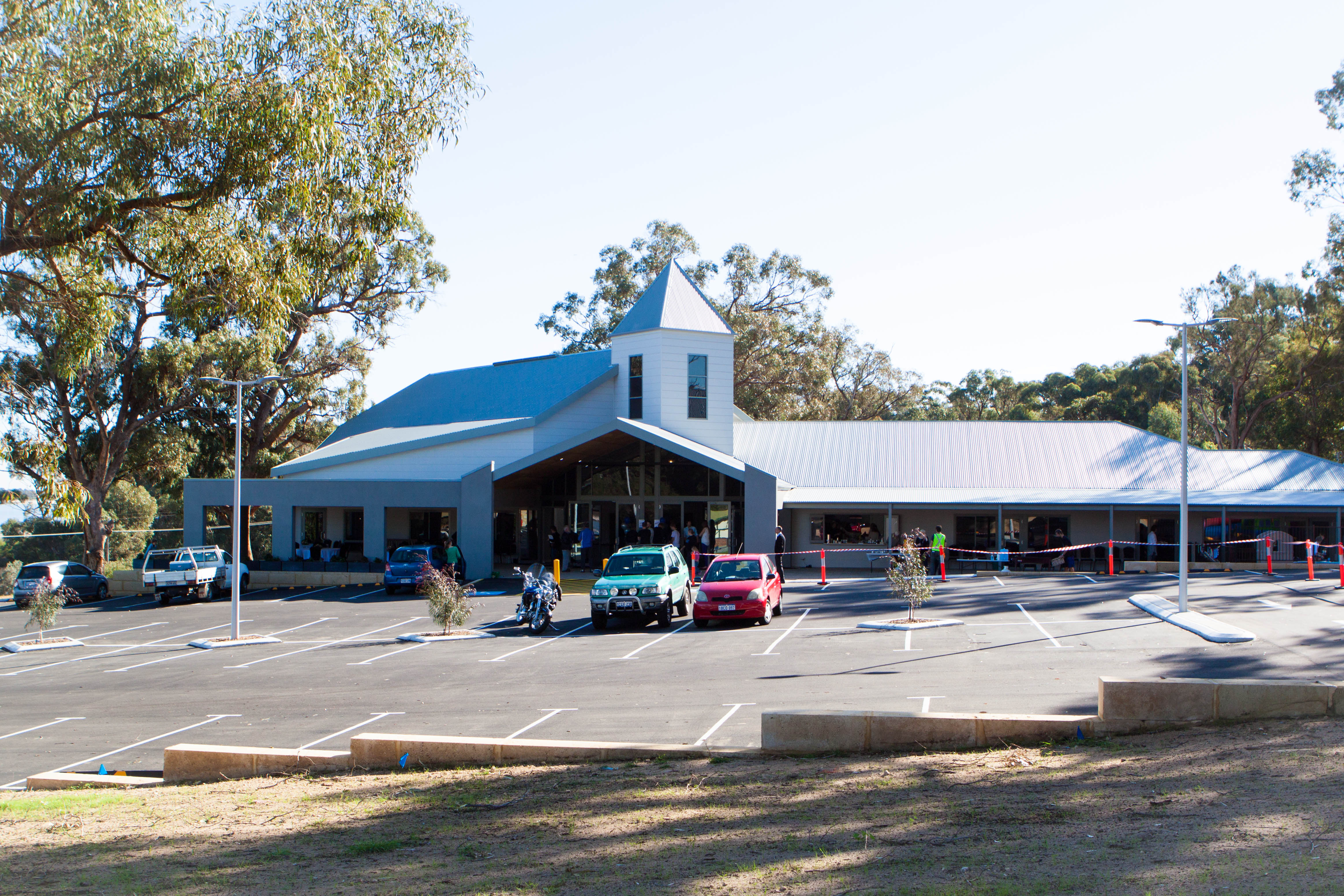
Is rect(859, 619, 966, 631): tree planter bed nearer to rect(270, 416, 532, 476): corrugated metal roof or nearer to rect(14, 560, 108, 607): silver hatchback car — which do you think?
rect(270, 416, 532, 476): corrugated metal roof

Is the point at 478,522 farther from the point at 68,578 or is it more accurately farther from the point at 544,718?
the point at 544,718

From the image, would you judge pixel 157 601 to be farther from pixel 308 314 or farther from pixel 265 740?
pixel 265 740

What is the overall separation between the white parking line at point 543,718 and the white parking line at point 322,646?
8824 millimetres

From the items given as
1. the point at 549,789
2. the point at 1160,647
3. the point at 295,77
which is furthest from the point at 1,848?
the point at 1160,647

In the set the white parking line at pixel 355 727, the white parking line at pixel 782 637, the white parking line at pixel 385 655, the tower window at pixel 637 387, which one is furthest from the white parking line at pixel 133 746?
the tower window at pixel 637 387

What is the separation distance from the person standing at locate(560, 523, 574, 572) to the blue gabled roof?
5.50 m

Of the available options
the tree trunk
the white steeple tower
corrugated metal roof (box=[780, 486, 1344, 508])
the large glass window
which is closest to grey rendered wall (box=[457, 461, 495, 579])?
the white steeple tower

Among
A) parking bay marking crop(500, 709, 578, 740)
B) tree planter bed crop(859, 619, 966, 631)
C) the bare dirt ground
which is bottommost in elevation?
parking bay marking crop(500, 709, 578, 740)

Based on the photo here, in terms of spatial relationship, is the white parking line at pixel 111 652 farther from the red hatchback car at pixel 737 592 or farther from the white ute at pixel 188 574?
the red hatchback car at pixel 737 592

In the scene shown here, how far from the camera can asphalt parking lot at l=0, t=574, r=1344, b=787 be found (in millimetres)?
13258

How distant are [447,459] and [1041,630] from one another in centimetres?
2417

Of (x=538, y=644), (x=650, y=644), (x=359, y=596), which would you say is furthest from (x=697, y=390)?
(x=650, y=644)

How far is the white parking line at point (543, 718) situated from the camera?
12461 mm

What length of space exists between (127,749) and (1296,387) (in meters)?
60.5
